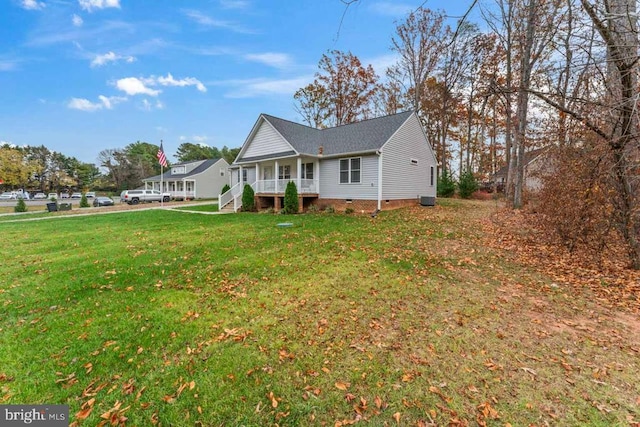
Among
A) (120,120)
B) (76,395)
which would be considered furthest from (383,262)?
(120,120)

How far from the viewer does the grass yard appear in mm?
2203

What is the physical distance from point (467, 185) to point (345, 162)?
1331 centimetres

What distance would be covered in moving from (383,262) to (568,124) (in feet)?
16.4

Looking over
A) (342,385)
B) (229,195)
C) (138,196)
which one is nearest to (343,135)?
(229,195)

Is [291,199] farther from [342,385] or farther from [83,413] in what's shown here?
[83,413]

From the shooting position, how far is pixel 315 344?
10.0 ft

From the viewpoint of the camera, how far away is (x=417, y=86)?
22203 mm

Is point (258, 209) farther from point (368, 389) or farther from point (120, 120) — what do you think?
point (120, 120)

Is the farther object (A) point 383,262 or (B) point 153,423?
(A) point 383,262

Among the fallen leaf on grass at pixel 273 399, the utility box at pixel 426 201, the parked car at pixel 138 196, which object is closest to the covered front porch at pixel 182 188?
the parked car at pixel 138 196

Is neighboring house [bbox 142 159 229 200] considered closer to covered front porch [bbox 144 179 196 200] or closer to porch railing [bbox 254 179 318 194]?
covered front porch [bbox 144 179 196 200]

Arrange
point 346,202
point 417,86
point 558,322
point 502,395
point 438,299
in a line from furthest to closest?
1. point 417,86
2. point 346,202
3. point 438,299
4. point 558,322
5. point 502,395

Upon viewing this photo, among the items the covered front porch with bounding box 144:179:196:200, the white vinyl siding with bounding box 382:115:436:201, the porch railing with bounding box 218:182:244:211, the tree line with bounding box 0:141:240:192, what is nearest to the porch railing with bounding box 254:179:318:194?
the porch railing with bounding box 218:182:244:211

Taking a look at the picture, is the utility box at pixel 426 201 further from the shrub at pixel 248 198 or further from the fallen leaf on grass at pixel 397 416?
the fallen leaf on grass at pixel 397 416
